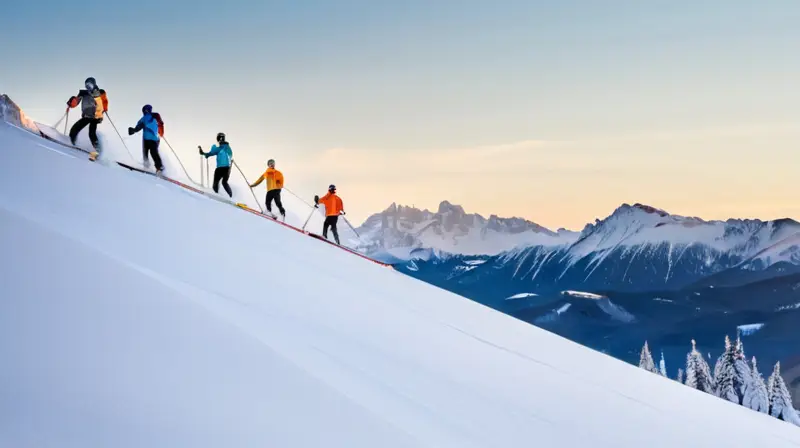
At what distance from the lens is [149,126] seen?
793 inches

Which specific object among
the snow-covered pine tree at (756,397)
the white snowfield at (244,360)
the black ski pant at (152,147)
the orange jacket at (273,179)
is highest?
the orange jacket at (273,179)

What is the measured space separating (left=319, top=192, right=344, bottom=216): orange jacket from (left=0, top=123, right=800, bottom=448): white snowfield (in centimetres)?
803

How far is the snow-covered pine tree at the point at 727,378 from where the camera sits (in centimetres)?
5969

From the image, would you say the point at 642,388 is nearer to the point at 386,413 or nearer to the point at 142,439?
the point at 386,413

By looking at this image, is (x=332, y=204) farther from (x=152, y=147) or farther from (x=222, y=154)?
(x=152, y=147)

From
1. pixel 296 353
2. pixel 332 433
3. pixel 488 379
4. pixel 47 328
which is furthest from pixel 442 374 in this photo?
pixel 47 328

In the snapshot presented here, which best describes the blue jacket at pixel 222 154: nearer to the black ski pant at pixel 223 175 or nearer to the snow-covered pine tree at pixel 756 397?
the black ski pant at pixel 223 175

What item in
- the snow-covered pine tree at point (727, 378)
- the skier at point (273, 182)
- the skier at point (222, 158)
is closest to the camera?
the skier at point (222, 158)

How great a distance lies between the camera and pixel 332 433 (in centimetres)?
513

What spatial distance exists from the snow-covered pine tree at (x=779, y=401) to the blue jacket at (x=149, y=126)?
50.8 m

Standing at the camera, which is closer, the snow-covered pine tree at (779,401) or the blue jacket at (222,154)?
the blue jacket at (222,154)

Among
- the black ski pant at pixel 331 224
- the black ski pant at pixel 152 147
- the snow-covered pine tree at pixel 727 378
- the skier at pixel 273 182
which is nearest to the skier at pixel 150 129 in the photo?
Answer: the black ski pant at pixel 152 147

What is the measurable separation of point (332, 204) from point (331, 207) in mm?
103

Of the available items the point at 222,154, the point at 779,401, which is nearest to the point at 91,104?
the point at 222,154
